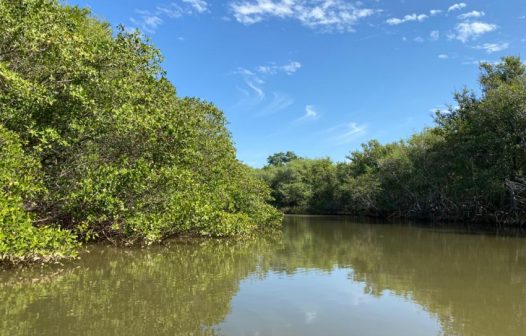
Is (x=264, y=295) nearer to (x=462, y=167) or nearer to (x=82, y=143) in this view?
(x=82, y=143)

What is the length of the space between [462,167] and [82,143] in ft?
76.4

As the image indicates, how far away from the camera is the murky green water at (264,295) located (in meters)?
5.78

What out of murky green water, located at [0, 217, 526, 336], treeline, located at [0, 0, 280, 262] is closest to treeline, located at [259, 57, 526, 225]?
murky green water, located at [0, 217, 526, 336]

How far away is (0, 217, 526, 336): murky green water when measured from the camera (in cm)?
578

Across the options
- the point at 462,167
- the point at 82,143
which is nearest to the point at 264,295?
the point at 82,143

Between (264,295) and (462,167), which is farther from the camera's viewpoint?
(462,167)

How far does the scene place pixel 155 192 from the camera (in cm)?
1297

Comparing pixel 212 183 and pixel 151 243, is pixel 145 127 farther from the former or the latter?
pixel 212 183

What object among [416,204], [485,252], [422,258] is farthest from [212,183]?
[416,204]

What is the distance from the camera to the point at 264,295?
25.2 feet

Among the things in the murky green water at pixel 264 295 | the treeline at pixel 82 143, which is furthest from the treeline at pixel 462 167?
the treeline at pixel 82 143

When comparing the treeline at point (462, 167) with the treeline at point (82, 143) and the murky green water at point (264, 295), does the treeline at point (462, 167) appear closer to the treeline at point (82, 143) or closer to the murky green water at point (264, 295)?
the murky green water at point (264, 295)

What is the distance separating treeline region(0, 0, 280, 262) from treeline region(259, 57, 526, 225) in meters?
16.8

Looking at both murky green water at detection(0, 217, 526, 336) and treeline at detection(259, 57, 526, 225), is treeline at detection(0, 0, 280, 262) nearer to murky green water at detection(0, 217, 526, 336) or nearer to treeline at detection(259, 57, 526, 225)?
murky green water at detection(0, 217, 526, 336)
